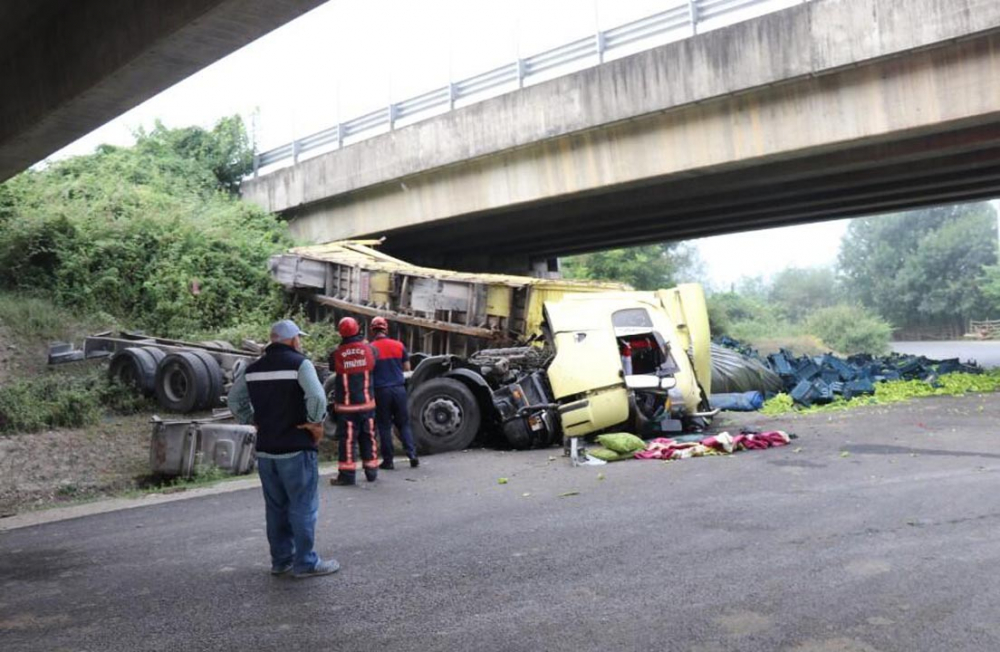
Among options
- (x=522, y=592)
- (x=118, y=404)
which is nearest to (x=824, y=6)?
(x=522, y=592)

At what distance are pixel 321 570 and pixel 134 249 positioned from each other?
14648 millimetres

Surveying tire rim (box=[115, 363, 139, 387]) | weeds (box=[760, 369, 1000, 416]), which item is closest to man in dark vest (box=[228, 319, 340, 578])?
tire rim (box=[115, 363, 139, 387])

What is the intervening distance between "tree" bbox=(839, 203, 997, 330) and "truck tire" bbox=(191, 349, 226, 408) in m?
54.3

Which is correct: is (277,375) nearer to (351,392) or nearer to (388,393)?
(351,392)

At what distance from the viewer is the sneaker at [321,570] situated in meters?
5.51

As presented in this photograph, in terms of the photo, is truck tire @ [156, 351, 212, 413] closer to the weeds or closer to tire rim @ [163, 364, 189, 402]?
tire rim @ [163, 364, 189, 402]

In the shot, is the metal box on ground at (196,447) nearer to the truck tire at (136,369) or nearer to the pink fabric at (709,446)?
the truck tire at (136,369)

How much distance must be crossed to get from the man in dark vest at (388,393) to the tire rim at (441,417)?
115cm

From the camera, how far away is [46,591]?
5461 millimetres

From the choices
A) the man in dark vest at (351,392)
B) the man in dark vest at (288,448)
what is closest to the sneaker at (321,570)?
the man in dark vest at (288,448)

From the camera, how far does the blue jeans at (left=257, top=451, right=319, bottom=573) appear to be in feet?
18.0

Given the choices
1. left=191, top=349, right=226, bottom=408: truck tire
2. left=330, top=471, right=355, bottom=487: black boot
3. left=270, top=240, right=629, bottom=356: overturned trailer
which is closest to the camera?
left=330, top=471, right=355, bottom=487: black boot

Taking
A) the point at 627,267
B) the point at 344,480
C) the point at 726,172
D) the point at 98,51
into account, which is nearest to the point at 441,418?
the point at 344,480

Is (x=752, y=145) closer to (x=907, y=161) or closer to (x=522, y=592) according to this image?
(x=907, y=161)
